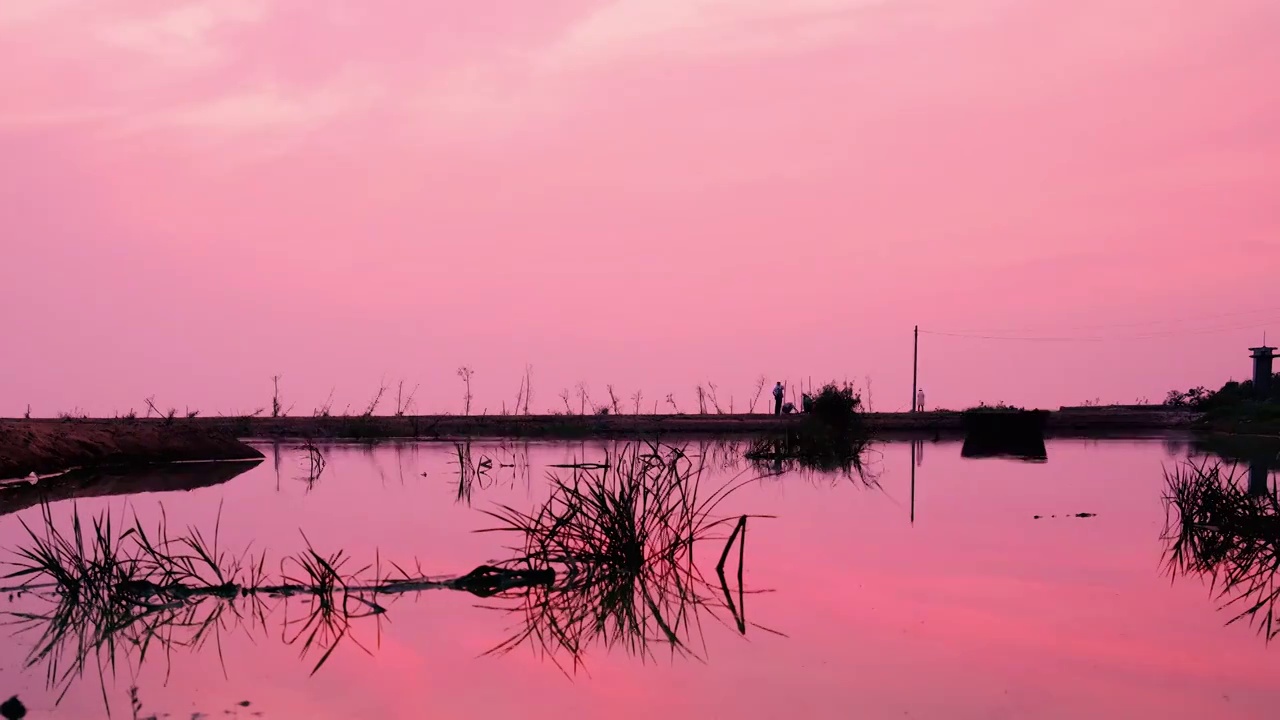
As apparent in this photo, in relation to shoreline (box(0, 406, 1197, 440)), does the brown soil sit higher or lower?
lower

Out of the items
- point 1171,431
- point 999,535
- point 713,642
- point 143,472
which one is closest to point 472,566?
point 713,642

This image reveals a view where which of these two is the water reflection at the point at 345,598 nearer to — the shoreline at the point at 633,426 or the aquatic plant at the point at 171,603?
the aquatic plant at the point at 171,603

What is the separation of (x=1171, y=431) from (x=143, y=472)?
3003 cm

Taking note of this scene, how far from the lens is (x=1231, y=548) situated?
1068cm

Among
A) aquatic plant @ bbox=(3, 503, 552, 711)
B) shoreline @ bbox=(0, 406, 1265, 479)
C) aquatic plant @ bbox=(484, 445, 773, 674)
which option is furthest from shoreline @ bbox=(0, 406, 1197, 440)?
aquatic plant @ bbox=(3, 503, 552, 711)

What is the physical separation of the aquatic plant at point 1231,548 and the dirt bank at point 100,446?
14401 mm

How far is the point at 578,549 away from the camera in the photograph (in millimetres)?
9211

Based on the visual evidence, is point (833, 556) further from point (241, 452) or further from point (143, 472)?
point (241, 452)

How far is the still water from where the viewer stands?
5723mm

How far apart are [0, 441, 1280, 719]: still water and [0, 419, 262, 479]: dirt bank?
5.45 meters

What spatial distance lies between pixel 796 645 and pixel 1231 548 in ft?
18.0

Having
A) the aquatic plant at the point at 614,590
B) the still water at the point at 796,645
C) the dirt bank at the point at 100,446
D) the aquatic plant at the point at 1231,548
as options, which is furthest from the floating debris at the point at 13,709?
the dirt bank at the point at 100,446

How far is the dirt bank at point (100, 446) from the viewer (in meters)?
18.6

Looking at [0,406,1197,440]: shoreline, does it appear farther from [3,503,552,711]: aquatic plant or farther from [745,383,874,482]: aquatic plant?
[3,503,552,711]: aquatic plant
